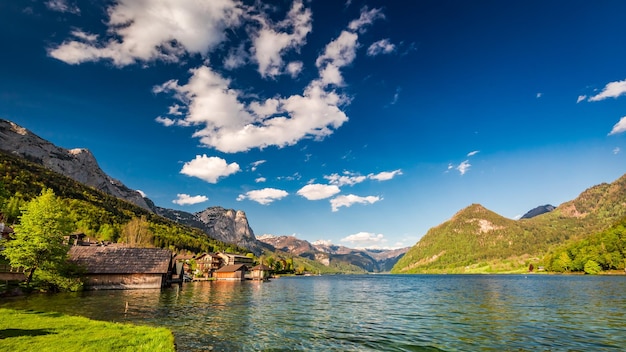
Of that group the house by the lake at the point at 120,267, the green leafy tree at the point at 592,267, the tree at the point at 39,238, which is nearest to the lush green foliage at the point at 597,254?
the green leafy tree at the point at 592,267

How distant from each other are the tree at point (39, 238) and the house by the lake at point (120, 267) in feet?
43.9

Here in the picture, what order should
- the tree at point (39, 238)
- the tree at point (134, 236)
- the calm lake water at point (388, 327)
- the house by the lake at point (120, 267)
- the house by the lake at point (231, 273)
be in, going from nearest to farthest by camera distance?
the calm lake water at point (388, 327)
the tree at point (39, 238)
the house by the lake at point (120, 267)
the house by the lake at point (231, 273)
the tree at point (134, 236)

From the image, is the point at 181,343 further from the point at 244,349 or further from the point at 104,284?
the point at 104,284

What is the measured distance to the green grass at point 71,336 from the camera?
1764 centimetres

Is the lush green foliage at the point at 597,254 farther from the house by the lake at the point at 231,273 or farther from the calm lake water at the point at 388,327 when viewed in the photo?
the house by the lake at the point at 231,273

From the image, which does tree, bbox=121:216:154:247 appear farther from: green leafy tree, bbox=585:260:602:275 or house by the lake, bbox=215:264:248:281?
green leafy tree, bbox=585:260:602:275

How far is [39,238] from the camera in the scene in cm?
4825

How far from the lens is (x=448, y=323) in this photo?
32.2 metres

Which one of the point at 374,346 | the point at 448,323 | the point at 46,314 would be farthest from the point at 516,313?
the point at 46,314

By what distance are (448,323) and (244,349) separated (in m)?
21.6

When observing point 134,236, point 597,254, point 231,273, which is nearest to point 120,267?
point 231,273

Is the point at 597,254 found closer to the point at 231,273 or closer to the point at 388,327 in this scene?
the point at 231,273

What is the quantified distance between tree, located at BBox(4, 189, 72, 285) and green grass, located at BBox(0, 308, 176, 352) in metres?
26.7

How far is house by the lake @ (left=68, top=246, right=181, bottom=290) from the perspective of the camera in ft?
212
